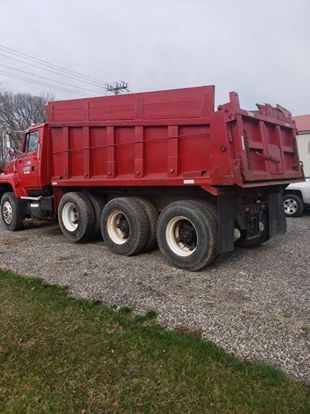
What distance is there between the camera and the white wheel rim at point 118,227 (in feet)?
22.6

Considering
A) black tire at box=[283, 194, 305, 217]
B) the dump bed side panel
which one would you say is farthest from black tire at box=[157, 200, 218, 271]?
black tire at box=[283, 194, 305, 217]

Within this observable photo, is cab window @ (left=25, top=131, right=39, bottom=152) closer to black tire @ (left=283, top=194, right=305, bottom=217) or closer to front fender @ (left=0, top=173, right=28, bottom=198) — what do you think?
front fender @ (left=0, top=173, right=28, bottom=198)

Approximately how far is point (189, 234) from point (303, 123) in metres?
22.0

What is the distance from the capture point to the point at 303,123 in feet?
81.6

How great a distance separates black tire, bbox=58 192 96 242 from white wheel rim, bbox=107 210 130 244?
2.27 feet

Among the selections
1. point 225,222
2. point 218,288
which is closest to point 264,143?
point 225,222

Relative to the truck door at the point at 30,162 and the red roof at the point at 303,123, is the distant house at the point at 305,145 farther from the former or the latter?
the truck door at the point at 30,162

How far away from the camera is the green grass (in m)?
2.65

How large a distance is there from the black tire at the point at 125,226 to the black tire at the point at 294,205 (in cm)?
647

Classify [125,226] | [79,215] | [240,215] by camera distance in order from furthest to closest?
[79,215] < [125,226] < [240,215]

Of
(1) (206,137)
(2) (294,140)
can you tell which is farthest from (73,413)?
(2) (294,140)

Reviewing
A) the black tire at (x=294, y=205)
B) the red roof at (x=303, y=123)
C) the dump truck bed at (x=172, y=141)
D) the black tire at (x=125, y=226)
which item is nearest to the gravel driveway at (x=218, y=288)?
the black tire at (x=125, y=226)

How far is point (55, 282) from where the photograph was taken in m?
5.26

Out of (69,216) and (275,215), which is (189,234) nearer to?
(275,215)
